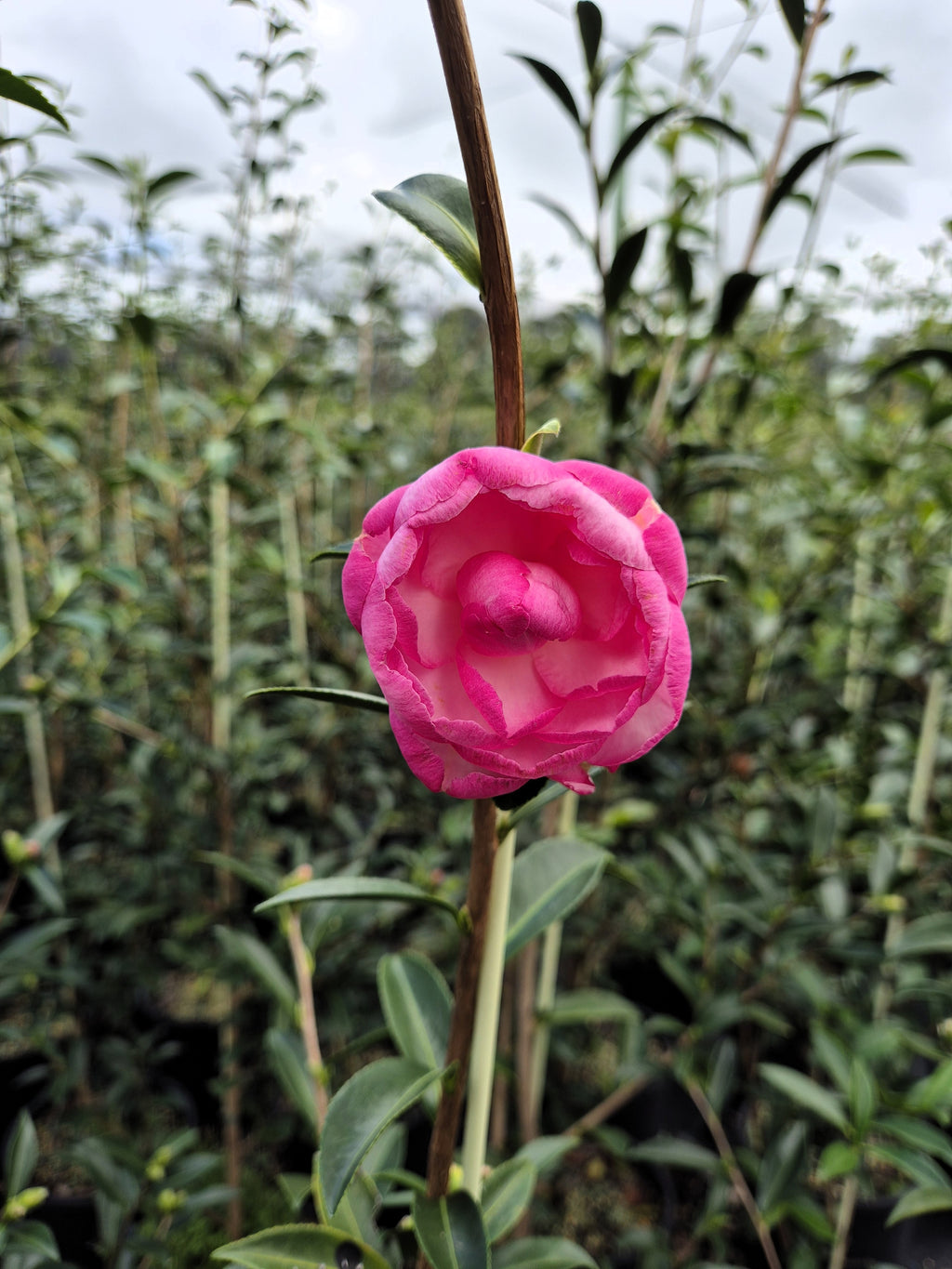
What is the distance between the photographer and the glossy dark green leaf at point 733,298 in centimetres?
72

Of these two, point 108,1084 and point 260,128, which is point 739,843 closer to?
point 108,1084

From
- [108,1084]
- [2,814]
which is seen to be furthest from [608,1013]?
[2,814]

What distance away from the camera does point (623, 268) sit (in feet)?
2.29

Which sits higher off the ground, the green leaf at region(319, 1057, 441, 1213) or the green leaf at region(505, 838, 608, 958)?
the green leaf at region(505, 838, 608, 958)

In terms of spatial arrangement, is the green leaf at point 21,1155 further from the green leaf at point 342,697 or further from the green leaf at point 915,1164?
the green leaf at point 915,1164

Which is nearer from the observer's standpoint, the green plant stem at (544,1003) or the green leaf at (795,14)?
the green leaf at (795,14)

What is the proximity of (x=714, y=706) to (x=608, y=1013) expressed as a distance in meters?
0.59

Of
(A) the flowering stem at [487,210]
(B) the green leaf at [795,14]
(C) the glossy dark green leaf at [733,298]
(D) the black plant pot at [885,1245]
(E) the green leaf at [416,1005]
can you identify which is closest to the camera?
(A) the flowering stem at [487,210]

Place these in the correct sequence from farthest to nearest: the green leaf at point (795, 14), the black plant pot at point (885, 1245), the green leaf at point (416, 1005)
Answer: the black plant pot at point (885, 1245), the green leaf at point (795, 14), the green leaf at point (416, 1005)

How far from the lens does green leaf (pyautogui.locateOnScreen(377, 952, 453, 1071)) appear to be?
1.65 ft

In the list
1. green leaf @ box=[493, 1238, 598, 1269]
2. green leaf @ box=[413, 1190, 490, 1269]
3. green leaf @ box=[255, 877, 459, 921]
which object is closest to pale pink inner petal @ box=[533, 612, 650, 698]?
green leaf @ box=[255, 877, 459, 921]

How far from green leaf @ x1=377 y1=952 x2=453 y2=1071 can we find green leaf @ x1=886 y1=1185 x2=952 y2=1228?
446 mm

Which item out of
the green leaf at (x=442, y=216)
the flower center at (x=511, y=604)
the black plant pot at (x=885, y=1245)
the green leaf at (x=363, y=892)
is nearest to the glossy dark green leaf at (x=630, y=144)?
the green leaf at (x=442, y=216)

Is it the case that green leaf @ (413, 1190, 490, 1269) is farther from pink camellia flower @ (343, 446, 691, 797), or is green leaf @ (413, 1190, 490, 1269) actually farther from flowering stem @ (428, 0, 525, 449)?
flowering stem @ (428, 0, 525, 449)
